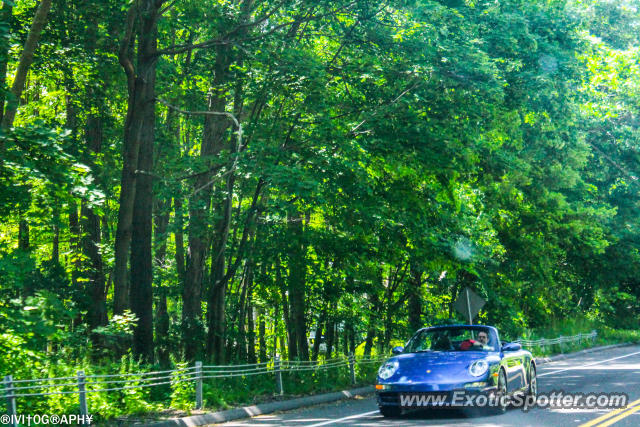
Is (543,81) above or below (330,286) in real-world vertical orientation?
above

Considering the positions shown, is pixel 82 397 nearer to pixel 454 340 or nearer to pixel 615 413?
pixel 454 340

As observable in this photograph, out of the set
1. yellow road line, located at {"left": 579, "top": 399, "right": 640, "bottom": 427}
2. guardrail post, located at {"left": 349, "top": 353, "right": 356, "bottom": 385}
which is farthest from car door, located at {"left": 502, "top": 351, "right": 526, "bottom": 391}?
guardrail post, located at {"left": 349, "top": 353, "right": 356, "bottom": 385}

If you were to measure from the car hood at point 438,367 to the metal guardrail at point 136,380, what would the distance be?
413 cm

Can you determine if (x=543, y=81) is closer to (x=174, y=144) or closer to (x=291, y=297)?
(x=291, y=297)

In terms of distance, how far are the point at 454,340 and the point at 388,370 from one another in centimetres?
171

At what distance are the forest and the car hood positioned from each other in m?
5.12

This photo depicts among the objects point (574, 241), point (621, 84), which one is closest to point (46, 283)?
point (574, 241)

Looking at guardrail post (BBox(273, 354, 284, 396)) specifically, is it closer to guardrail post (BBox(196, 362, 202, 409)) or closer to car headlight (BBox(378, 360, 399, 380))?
guardrail post (BBox(196, 362, 202, 409))

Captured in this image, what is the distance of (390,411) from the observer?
12.0 m

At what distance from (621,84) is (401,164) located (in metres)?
30.4

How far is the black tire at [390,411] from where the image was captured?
1195 cm

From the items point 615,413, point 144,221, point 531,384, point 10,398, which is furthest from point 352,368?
point 10,398

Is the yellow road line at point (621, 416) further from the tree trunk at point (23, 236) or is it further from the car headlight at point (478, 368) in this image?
the tree trunk at point (23, 236)

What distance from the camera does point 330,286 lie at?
22297 mm
